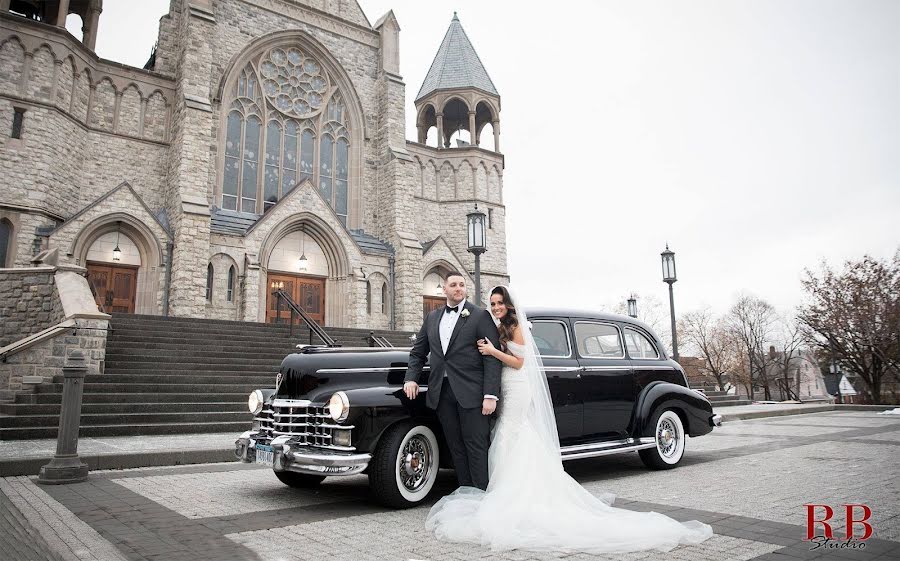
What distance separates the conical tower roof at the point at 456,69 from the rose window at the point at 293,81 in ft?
20.6

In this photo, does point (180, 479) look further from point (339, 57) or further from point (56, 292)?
point (339, 57)

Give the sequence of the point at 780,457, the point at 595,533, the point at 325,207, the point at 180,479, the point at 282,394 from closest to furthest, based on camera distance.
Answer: the point at 595,533, the point at 282,394, the point at 180,479, the point at 780,457, the point at 325,207

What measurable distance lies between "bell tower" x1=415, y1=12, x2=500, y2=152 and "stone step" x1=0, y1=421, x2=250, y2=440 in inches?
862

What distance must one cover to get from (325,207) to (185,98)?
20.5 feet

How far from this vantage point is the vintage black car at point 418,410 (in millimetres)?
4676

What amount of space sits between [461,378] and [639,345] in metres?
3.13

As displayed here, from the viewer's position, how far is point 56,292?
12742 millimetres

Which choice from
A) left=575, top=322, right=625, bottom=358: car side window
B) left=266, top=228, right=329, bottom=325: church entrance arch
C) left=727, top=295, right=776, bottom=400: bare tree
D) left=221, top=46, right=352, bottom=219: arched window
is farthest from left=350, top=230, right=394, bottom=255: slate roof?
left=727, top=295, right=776, bottom=400: bare tree

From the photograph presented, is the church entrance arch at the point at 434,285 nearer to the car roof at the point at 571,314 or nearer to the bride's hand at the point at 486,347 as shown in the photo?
the car roof at the point at 571,314

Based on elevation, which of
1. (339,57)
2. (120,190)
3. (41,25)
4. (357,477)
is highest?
(339,57)

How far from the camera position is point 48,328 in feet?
38.0

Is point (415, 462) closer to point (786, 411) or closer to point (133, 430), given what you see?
point (133, 430)

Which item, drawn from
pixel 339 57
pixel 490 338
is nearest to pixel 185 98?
pixel 339 57

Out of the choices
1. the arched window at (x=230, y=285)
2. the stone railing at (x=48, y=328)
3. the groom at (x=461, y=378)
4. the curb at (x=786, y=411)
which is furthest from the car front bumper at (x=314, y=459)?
the arched window at (x=230, y=285)
